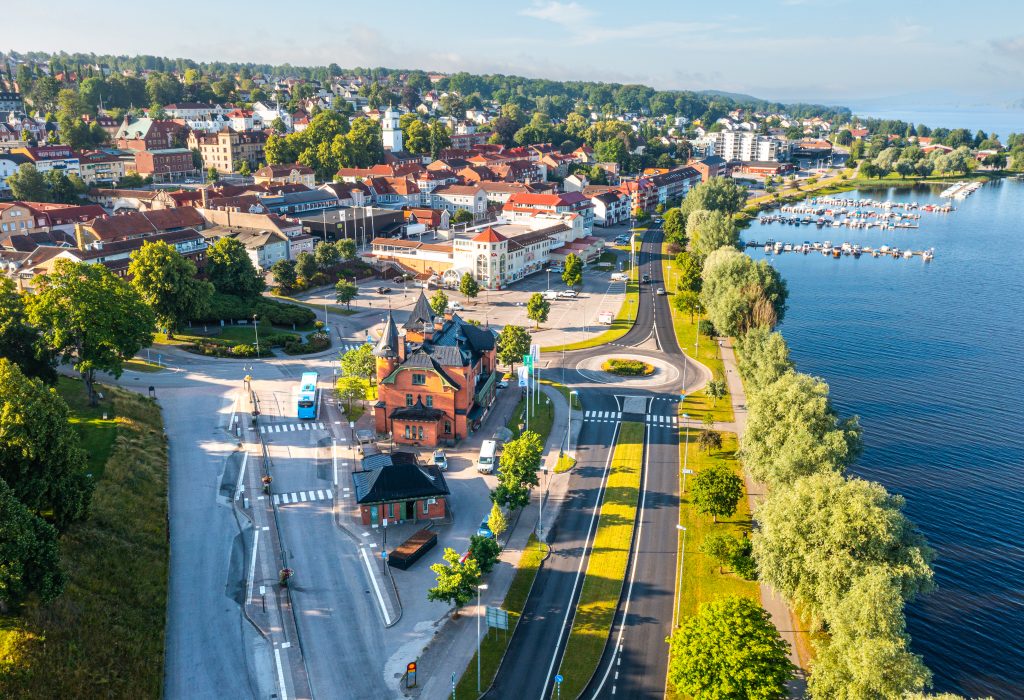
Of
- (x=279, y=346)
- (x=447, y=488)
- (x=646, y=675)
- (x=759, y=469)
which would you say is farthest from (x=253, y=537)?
(x=279, y=346)

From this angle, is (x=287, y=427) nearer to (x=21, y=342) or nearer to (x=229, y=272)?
(x=21, y=342)

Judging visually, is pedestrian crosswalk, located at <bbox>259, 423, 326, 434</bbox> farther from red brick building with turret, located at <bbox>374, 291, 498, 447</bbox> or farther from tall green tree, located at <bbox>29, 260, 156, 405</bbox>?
tall green tree, located at <bbox>29, 260, 156, 405</bbox>

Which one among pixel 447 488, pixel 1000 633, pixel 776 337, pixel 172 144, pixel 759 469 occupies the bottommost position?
pixel 1000 633

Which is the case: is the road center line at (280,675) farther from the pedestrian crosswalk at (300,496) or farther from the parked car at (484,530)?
the pedestrian crosswalk at (300,496)

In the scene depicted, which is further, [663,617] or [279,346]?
[279,346]

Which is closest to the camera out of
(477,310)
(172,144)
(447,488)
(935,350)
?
(447,488)

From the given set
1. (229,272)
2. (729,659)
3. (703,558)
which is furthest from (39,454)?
(229,272)

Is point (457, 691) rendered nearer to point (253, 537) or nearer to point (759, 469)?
point (253, 537)
